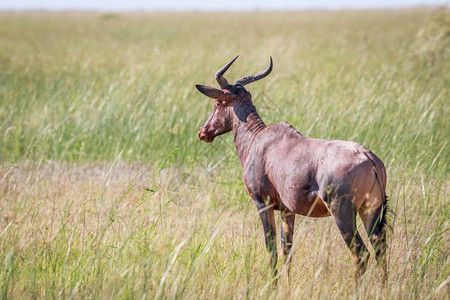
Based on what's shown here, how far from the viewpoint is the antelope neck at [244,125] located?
4777 mm

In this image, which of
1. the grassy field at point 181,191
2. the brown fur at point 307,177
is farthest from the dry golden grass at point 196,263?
the brown fur at point 307,177

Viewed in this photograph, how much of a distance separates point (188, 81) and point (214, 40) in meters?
13.2

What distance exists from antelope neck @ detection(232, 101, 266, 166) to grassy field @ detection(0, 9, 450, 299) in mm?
518

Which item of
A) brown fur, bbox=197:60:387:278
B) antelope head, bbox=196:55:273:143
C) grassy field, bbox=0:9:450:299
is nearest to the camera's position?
brown fur, bbox=197:60:387:278

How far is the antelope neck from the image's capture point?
4.78 m

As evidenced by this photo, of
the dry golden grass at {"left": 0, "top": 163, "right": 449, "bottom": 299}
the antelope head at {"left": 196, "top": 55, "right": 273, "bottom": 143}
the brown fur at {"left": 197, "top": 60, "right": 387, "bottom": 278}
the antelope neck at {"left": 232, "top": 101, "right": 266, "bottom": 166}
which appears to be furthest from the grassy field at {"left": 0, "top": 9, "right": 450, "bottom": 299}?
the antelope neck at {"left": 232, "top": 101, "right": 266, "bottom": 166}

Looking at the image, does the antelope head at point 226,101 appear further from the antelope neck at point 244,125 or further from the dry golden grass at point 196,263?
the dry golden grass at point 196,263

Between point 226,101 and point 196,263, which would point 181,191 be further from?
point 196,263

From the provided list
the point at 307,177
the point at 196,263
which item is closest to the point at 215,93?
the point at 307,177

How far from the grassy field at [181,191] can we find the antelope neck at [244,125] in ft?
1.70

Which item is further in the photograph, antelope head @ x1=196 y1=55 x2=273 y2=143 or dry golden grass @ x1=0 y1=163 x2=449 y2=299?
antelope head @ x1=196 y1=55 x2=273 y2=143

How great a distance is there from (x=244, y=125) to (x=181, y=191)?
6.01 feet

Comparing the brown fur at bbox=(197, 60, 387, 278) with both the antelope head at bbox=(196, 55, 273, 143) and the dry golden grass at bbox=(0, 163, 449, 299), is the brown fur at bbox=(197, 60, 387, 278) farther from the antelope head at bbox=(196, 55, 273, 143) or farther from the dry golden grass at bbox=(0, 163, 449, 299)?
the dry golden grass at bbox=(0, 163, 449, 299)

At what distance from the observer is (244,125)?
4.82 m
